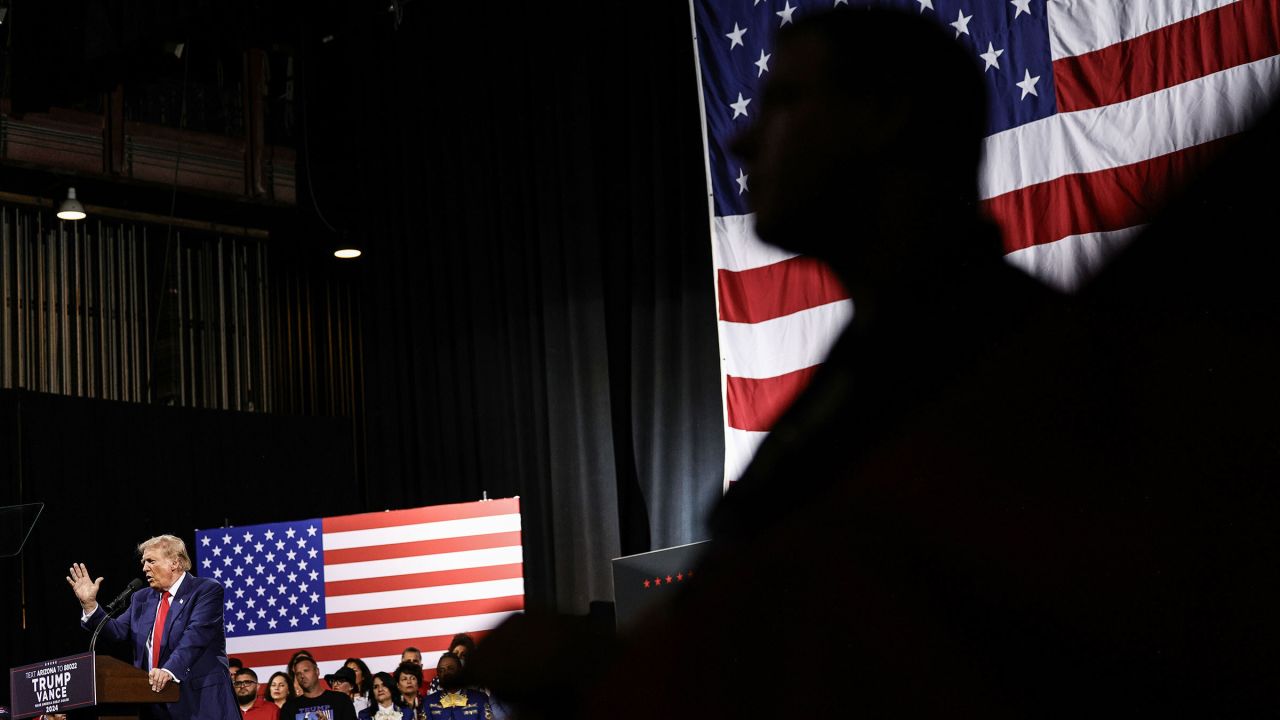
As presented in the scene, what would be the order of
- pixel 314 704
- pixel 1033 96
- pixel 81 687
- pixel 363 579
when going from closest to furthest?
pixel 81 687
pixel 1033 96
pixel 314 704
pixel 363 579

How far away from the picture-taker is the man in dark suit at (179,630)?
5.82 metres

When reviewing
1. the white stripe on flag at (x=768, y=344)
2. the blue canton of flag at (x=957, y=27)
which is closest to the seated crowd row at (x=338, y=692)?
the white stripe on flag at (x=768, y=344)

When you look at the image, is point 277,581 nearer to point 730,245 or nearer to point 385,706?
point 385,706

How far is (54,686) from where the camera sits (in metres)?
5.16

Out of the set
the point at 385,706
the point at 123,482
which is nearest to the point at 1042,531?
the point at 385,706

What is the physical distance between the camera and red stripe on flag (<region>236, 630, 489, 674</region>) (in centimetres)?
705

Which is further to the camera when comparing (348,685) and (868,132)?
(348,685)

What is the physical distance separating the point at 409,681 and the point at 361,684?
1.06 ft

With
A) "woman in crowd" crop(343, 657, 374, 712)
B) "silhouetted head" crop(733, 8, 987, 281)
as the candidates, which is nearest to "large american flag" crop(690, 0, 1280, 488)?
"woman in crowd" crop(343, 657, 374, 712)

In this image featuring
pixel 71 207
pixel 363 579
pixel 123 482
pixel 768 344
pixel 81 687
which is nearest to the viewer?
pixel 81 687

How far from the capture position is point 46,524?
7.47 m

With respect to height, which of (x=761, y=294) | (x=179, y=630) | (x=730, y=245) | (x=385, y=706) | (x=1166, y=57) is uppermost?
(x=1166, y=57)

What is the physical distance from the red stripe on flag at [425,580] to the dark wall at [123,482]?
1527mm

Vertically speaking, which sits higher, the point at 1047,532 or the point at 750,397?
the point at 750,397
